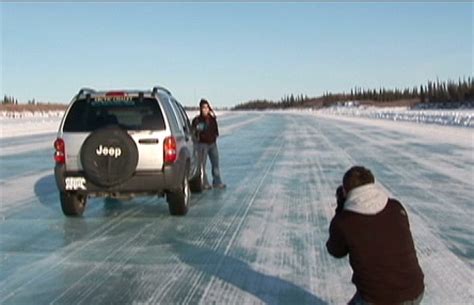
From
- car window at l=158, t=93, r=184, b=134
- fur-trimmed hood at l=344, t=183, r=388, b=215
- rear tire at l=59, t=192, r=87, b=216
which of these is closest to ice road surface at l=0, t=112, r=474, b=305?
rear tire at l=59, t=192, r=87, b=216

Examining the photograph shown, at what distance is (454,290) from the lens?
557 cm

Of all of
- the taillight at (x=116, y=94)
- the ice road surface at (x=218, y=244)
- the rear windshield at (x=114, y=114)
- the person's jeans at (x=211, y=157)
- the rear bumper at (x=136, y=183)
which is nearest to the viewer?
the ice road surface at (x=218, y=244)

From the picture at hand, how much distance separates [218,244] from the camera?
745 centimetres

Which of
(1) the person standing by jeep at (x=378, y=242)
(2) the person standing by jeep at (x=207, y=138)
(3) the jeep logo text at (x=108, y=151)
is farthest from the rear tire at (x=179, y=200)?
(1) the person standing by jeep at (x=378, y=242)

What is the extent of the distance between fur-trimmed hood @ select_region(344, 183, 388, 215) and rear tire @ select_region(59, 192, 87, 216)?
20.6ft

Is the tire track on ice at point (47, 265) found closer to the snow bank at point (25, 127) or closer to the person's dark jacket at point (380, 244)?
the person's dark jacket at point (380, 244)

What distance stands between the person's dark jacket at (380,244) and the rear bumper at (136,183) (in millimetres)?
5257

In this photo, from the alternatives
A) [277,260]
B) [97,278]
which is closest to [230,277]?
[277,260]

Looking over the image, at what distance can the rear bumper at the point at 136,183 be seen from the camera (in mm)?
8359

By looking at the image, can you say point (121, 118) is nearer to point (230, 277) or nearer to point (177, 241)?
point (177, 241)

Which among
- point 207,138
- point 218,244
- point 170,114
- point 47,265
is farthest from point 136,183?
point 207,138

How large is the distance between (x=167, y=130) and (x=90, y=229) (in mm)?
1754

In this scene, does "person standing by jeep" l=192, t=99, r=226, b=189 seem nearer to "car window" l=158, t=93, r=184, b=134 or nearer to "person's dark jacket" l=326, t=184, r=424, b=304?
"car window" l=158, t=93, r=184, b=134

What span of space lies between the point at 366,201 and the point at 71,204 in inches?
257
